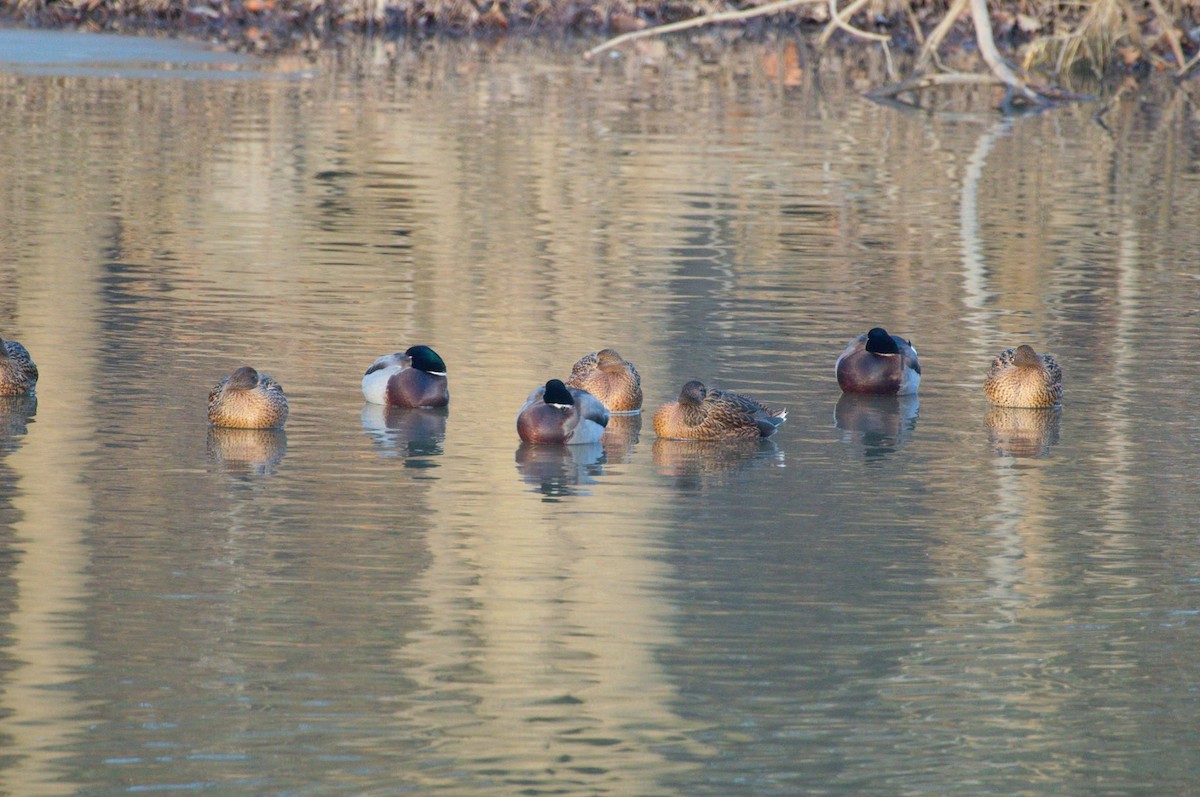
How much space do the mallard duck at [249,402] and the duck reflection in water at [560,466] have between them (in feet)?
4.06

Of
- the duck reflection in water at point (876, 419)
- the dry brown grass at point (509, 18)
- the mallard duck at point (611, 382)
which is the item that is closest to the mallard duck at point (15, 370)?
the mallard duck at point (611, 382)

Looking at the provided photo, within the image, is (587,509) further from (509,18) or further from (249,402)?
(509,18)

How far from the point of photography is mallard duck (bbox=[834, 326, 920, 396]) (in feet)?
37.9

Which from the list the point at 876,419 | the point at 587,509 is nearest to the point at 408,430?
the point at 587,509

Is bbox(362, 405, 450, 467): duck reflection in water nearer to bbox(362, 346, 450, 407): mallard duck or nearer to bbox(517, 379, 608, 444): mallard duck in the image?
bbox(362, 346, 450, 407): mallard duck

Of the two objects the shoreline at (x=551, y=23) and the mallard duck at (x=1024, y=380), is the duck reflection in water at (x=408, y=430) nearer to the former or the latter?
the mallard duck at (x=1024, y=380)

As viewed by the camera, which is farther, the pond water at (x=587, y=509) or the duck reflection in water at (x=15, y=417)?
the duck reflection in water at (x=15, y=417)

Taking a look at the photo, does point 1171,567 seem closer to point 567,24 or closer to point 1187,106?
point 1187,106

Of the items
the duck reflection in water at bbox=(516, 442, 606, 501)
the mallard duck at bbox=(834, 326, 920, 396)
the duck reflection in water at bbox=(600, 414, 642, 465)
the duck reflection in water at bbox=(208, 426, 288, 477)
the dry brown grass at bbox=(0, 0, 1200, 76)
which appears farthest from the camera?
the dry brown grass at bbox=(0, 0, 1200, 76)

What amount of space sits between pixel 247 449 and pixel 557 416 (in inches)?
58.9

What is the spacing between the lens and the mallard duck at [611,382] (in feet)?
36.3

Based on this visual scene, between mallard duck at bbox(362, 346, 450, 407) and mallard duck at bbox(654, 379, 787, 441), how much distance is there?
1239 mm

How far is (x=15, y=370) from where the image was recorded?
35.8 ft

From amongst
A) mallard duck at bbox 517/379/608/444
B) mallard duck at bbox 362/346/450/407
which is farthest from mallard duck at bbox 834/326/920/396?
mallard duck at bbox 362/346/450/407
